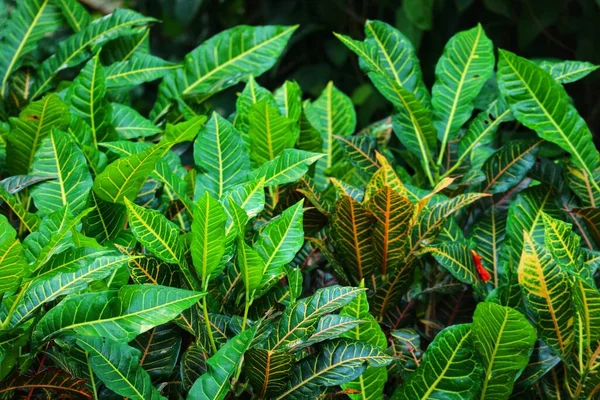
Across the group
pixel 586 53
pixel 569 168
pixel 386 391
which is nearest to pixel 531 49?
pixel 586 53

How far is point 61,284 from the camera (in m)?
1.06

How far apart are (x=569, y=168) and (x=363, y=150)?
354mm

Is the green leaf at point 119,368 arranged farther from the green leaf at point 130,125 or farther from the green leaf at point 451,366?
the green leaf at point 130,125

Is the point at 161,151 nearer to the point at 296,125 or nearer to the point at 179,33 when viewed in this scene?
the point at 296,125

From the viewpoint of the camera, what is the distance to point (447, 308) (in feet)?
4.65

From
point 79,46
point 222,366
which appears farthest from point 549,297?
point 79,46

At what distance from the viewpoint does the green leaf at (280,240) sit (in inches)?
45.6

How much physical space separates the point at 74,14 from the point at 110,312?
998 mm

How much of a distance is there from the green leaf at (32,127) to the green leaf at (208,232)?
1.60ft

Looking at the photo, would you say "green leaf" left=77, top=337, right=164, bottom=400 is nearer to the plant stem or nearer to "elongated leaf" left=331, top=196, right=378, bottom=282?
the plant stem

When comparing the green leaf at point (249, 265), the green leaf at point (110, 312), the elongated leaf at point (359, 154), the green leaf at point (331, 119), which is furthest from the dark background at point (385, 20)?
the green leaf at point (110, 312)

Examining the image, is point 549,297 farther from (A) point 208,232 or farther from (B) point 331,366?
(A) point 208,232

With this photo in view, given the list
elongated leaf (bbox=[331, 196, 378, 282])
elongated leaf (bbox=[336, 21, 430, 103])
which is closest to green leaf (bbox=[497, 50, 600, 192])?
elongated leaf (bbox=[336, 21, 430, 103])

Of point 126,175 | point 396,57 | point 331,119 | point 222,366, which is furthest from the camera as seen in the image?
point 331,119
